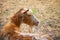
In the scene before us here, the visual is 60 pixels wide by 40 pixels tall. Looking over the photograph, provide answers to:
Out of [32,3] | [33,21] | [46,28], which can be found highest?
[32,3]

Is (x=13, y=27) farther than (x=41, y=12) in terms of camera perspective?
No

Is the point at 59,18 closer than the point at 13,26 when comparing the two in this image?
No

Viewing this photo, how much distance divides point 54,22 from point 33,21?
110 centimetres

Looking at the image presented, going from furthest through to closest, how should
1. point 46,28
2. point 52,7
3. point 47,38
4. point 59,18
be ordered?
point 52,7 → point 59,18 → point 46,28 → point 47,38

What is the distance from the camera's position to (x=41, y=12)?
3.60m

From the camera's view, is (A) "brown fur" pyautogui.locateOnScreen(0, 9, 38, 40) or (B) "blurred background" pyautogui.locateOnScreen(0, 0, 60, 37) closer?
(A) "brown fur" pyautogui.locateOnScreen(0, 9, 38, 40)

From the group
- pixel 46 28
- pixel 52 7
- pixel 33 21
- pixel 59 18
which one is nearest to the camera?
pixel 33 21

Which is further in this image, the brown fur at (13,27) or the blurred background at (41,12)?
the blurred background at (41,12)

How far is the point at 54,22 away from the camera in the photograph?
3.33m

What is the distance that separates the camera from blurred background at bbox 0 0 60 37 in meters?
3.14

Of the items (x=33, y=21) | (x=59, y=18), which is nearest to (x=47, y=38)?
(x=33, y=21)

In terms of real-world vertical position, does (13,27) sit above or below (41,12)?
below

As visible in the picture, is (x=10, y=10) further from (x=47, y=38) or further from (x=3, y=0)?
(x=47, y=38)

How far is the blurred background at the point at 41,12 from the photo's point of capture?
3139mm
